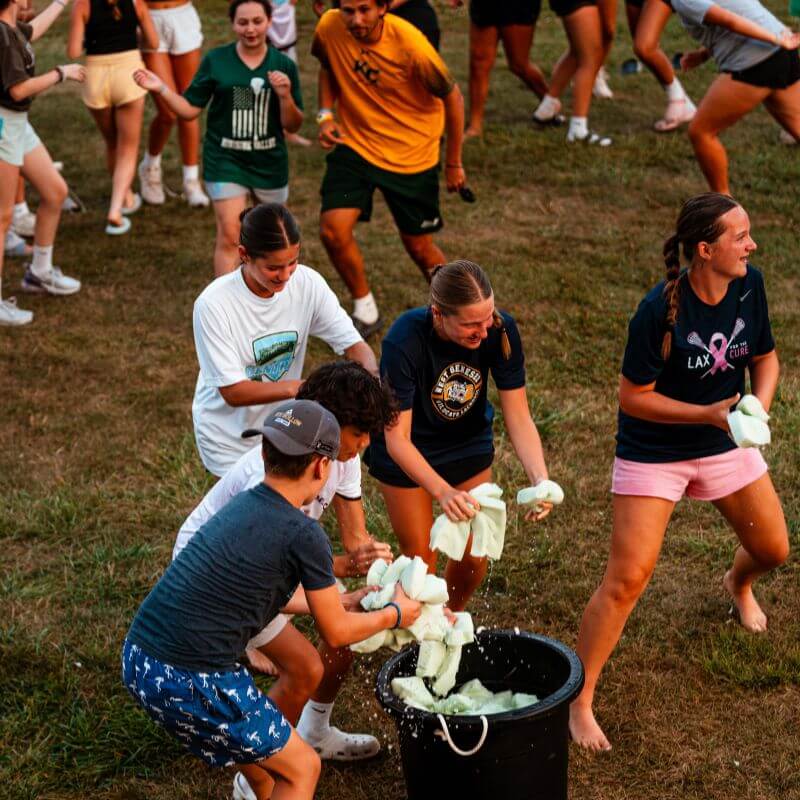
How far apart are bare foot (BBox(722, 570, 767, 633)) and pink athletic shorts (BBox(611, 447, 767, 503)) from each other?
76 cm

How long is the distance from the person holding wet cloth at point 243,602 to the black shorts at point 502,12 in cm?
881

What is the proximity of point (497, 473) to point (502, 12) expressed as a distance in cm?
636

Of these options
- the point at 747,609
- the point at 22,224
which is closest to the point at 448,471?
the point at 747,609

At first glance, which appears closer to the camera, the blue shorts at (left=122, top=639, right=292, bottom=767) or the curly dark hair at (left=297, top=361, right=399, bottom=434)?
the blue shorts at (left=122, top=639, right=292, bottom=767)

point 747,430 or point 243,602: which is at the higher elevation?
point 747,430

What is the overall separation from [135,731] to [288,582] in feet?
4.70

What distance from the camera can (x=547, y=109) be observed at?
475 inches

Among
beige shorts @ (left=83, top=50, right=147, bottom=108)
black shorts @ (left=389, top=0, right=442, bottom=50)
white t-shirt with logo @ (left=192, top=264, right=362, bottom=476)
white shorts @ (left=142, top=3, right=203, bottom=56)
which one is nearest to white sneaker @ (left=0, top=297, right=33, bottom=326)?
beige shorts @ (left=83, top=50, right=147, bottom=108)

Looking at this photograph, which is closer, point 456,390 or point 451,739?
point 451,739

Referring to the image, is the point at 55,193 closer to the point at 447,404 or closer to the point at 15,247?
the point at 15,247

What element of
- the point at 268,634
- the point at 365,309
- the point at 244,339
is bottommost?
the point at 365,309

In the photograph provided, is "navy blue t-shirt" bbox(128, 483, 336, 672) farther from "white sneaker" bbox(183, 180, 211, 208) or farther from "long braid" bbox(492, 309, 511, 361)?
"white sneaker" bbox(183, 180, 211, 208)

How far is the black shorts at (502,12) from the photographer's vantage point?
1160cm

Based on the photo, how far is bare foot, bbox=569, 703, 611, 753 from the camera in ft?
15.1
